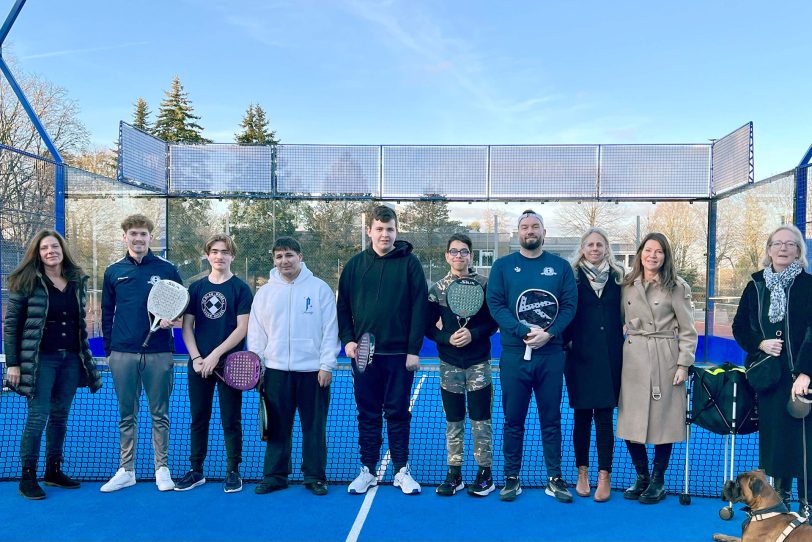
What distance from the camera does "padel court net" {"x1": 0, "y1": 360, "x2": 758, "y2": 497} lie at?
5.05m

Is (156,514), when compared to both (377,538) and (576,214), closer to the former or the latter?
(377,538)

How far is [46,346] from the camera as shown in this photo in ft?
14.6

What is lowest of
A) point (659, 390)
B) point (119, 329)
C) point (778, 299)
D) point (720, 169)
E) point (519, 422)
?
point (519, 422)

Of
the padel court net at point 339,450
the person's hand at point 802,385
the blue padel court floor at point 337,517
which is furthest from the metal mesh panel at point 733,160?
the blue padel court floor at point 337,517

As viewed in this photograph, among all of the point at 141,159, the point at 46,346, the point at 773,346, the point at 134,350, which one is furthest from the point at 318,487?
the point at 141,159

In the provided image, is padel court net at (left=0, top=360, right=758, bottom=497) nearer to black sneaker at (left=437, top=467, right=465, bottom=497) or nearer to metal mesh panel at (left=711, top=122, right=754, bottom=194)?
black sneaker at (left=437, top=467, right=465, bottom=497)

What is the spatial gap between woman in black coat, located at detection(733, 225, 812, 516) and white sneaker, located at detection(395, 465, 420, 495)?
2.36 metres

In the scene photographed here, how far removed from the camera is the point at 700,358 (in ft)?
35.4

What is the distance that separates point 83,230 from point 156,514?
903 cm

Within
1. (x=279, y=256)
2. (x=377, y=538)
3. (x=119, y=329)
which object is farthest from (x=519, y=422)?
(x=119, y=329)

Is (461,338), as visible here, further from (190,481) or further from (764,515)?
A: (190,481)

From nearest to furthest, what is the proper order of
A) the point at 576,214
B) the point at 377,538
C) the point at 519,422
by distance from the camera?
the point at 377,538 → the point at 519,422 → the point at 576,214

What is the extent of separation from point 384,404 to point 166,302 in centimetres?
176

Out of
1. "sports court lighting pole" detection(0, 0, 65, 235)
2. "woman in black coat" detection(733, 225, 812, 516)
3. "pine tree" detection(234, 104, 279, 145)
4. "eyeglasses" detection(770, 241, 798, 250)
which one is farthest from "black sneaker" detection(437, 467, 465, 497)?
"pine tree" detection(234, 104, 279, 145)
